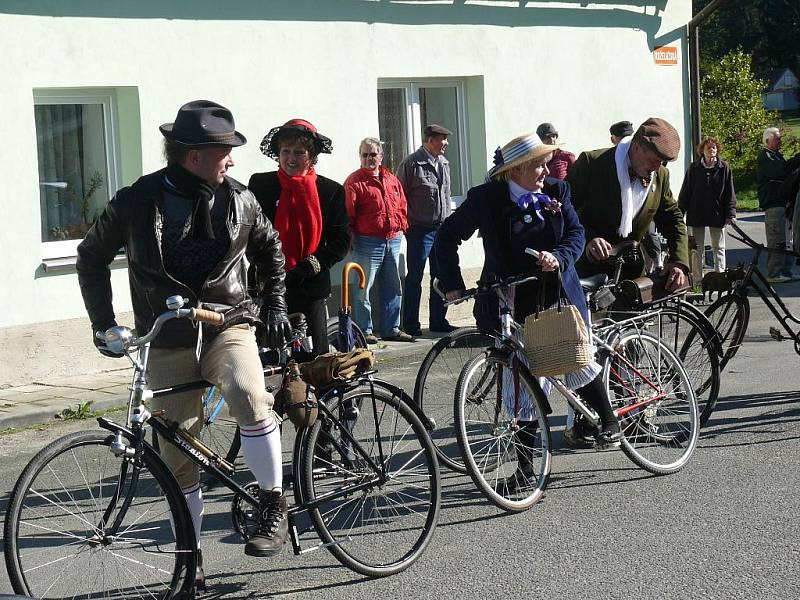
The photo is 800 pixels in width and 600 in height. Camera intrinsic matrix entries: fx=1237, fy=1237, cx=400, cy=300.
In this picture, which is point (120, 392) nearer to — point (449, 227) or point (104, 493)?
point (449, 227)

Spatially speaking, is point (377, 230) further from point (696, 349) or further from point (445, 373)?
point (445, 373)

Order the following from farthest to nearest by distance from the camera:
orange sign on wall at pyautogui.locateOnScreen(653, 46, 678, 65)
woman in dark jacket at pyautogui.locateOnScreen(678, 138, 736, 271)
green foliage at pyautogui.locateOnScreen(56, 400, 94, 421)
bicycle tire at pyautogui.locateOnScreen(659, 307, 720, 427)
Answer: orange sign on wall at pyautogui.locateOnScreen(653, 46, 678, 65)
woman in dark jacket at pyautogui.locateOnScreen(678, 138, 736, 271)
green foliage at pyautogui.locateOnScreen(56, 400, 94, 421)
bicycle tire at pyautogui.locateOnScreen(659, 307, 720, 427)

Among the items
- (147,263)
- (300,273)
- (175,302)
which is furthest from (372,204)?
(175,302)

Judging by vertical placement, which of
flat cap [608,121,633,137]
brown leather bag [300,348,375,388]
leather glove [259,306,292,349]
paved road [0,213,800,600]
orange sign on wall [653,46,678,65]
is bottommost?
paved road [0,213,800,600]

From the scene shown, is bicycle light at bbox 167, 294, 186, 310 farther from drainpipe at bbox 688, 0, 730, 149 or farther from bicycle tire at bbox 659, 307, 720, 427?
drainpipe at bbox 688, 0, 730, 149

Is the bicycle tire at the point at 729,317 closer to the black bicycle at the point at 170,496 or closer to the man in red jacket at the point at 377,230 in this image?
the black bicycle at the point at 170,496

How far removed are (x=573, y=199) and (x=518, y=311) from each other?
128 cm

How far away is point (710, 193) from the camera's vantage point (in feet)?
50.0

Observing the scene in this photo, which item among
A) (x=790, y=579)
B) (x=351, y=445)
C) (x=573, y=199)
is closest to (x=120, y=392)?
(x=573, y=199)

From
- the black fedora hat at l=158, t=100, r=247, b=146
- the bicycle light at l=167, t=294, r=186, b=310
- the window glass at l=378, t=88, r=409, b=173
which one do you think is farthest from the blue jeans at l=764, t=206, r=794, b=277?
the bicycle light at l=167, t=294, r=186, b=310

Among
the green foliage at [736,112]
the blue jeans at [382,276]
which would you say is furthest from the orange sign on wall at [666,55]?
the green foliage at [736,112]

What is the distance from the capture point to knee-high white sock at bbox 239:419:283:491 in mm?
4895

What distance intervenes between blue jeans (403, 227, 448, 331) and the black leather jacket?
7571mm

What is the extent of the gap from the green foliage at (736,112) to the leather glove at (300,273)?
2764 cm
